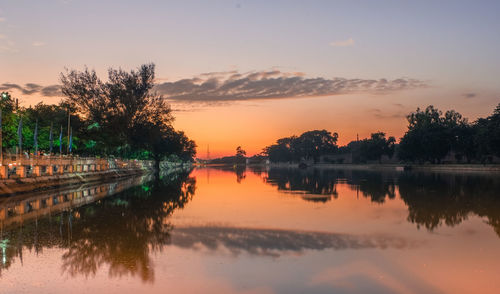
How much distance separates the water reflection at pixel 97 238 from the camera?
Result: 30.2 ft

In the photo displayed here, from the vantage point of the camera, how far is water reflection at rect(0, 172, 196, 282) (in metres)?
9.21

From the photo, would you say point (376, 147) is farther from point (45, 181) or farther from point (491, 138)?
point (45, 181)

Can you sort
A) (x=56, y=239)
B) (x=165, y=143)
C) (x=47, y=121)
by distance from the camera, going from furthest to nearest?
(x=165, y=143), (x=47, y=121), (x=56, y=239)

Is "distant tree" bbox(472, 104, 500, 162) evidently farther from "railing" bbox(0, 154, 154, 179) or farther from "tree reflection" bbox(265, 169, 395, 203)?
"railing" bbox(0, 154, 154, 179)

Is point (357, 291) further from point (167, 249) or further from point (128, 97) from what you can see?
point (128, 97)

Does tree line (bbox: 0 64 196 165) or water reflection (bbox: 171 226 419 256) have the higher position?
tree line (bbox: 0 64 196 165)

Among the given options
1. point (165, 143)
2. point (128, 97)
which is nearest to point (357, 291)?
point (128, 97)

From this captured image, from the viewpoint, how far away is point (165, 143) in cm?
11044

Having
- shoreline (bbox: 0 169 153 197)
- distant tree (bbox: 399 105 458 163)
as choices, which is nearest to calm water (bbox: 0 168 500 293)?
shoreline (bbox: 0 169 153 197)

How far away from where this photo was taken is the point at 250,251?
10688 mm

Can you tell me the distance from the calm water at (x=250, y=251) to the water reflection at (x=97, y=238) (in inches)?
1.1

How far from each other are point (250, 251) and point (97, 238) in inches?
175

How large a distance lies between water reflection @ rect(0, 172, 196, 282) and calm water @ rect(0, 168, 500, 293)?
0.03 m

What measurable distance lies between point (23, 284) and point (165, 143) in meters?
104
